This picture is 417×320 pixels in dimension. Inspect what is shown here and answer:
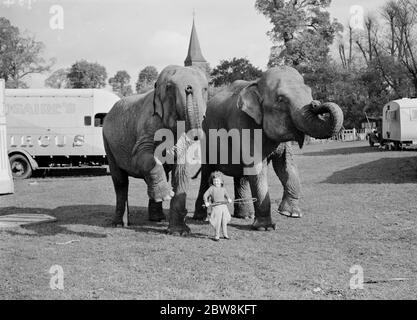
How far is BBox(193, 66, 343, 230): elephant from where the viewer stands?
26.3 ft

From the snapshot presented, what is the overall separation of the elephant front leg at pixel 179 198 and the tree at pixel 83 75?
2322 inches

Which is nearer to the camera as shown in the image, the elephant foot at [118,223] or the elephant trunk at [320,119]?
the elephant trunk at [320,119]

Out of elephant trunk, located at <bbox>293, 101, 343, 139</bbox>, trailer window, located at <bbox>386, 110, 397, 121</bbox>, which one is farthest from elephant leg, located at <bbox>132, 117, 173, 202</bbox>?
trailer window, located at <bbox>386, 110, 397, 121</bbox>

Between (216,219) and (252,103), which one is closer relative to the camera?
(216,219)

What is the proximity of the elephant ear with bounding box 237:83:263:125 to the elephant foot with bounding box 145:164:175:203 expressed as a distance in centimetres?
189

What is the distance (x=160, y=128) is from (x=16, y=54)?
27.4m

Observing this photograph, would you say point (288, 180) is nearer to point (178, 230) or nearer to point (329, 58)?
point (178, 230)

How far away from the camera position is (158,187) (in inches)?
319

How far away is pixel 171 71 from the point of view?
8609mm

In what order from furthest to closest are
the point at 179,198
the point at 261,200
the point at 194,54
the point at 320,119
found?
1. the point at 194,54
2. the point at 261,200
3. the point at 179,198
4. the point at 320,119

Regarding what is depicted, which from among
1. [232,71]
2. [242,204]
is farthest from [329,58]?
[242,204]

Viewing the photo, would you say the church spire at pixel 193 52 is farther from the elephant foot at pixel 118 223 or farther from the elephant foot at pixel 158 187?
the elephant foot at pixel 158 187

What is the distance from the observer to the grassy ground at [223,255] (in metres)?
5.77

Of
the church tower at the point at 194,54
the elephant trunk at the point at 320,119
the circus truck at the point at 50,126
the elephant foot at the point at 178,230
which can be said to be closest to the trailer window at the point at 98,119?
the circus truck at the point at 50,126
